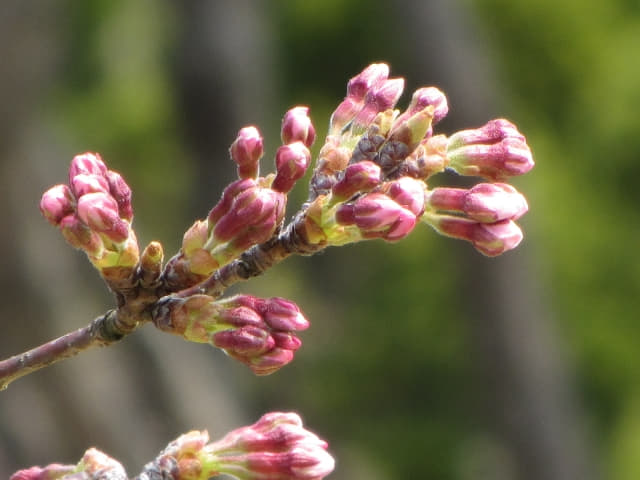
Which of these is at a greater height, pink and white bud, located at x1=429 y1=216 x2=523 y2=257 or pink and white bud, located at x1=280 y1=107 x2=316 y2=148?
pink and white bud, located at x1=280 y1=107 x2=316 y2=148

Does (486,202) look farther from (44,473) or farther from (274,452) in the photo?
(44,473)

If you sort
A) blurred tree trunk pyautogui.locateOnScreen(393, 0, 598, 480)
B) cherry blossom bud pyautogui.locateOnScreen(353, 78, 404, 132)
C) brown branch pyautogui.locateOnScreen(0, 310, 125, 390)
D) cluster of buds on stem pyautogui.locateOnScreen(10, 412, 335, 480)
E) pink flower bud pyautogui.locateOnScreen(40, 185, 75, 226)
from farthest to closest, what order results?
blurred tree trunk pyautogui.locateOnScreen(393, 0, 598, 480), cherry blossom bud pyautogui.locateOnScreen(353, 78, 404, 132), cluster of buds on stem pyautogui.locateOnScreen(10, 412, 335, 480), pink flower bud pyautogui.locateOnScreen(40, 185, 75, 226), brown branch pyautogui.locateOnScreen(0, 310, 125, 390)

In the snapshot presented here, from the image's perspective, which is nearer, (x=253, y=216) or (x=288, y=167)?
(x=253, y=216)

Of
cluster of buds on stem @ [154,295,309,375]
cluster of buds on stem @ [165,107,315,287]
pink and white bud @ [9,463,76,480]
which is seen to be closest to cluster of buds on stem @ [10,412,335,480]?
pink and white bud @ [9,463,76,480]

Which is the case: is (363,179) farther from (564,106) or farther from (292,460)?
(564,106)

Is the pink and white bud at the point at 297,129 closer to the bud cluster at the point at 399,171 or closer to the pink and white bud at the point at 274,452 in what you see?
the bud cluster at the point at 399,171

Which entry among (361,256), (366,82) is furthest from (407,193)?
(361,256)

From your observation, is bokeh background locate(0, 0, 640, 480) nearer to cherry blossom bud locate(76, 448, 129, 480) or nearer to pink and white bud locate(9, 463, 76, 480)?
pink and white bud locate(9, 463, 76, 480)
